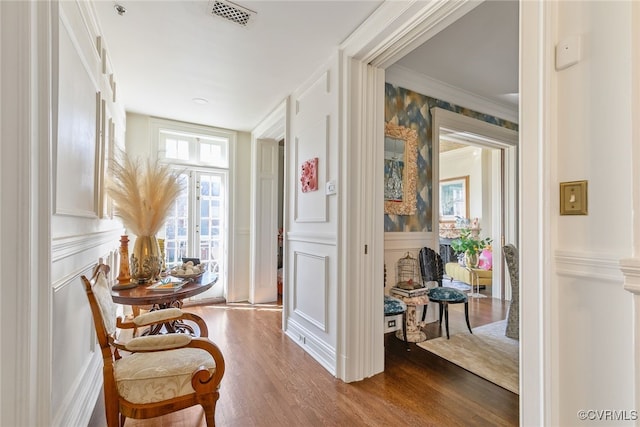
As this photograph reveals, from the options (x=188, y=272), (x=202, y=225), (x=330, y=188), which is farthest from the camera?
(x=202, y=225)

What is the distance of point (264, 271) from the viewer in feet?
14.8

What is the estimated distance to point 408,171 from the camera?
312cm

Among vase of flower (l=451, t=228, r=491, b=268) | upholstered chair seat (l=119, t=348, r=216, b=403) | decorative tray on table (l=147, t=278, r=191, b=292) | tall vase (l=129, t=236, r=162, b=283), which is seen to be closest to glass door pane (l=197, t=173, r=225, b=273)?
tall vase (l=129, t=236, r=162, b=283)

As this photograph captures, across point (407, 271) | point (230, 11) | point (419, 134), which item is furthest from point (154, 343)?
point (419, 134)

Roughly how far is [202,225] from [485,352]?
12.8 feet

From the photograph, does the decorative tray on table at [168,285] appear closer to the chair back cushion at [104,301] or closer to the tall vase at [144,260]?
the tall vase at [144,260]

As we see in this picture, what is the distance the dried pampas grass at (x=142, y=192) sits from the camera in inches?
83.2

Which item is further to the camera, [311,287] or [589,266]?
[311,287]

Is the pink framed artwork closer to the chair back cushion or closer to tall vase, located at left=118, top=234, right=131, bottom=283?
tall vase, located at left=118, top=234, right=131, bottom=283

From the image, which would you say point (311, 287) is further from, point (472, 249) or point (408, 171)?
point (472, 249)

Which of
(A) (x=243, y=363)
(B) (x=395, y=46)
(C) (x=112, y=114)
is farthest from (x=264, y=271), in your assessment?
(B) (x=395, y=46)

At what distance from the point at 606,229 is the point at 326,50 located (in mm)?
2192

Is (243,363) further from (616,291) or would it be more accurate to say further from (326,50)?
(326,50)

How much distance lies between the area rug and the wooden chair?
2.06 meters
